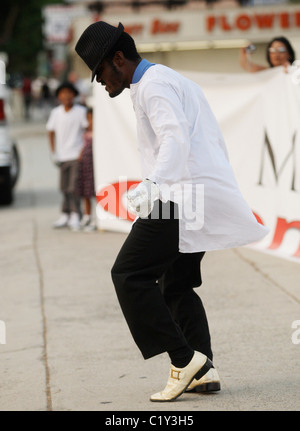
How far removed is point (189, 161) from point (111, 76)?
20.4 inches

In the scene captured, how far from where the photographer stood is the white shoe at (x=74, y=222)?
10477 mm

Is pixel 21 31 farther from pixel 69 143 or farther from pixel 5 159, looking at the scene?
pixel 69 143

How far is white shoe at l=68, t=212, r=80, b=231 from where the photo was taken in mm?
10477

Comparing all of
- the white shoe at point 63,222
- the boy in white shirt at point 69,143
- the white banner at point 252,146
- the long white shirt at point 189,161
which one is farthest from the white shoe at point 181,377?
the white shoe at point 63,222

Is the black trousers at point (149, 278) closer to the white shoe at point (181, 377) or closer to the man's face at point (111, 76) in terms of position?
the white shoe at point (181, 377)

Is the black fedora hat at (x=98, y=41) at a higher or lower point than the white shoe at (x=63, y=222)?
higher

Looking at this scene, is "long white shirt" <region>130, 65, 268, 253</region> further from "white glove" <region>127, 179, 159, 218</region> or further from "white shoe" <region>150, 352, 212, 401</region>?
"white shoe" <region>150, 352, 212, 401</region>

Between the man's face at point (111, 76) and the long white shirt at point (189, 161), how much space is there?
2.4 inches

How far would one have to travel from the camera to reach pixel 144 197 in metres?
3.93

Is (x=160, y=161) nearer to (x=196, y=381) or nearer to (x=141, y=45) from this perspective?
(x=196, y=381)

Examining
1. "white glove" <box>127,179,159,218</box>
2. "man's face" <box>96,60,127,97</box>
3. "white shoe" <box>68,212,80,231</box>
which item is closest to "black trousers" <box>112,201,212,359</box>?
"white glove" <box>127,179,159,218</box>

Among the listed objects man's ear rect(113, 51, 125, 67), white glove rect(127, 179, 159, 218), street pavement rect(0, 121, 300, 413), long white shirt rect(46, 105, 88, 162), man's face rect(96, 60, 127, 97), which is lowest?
street pavement rect(0, 121, 300, 413)

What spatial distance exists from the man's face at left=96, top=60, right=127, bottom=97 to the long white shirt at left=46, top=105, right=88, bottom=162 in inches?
253

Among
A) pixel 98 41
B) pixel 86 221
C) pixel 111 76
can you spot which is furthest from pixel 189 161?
pixel 86 221
